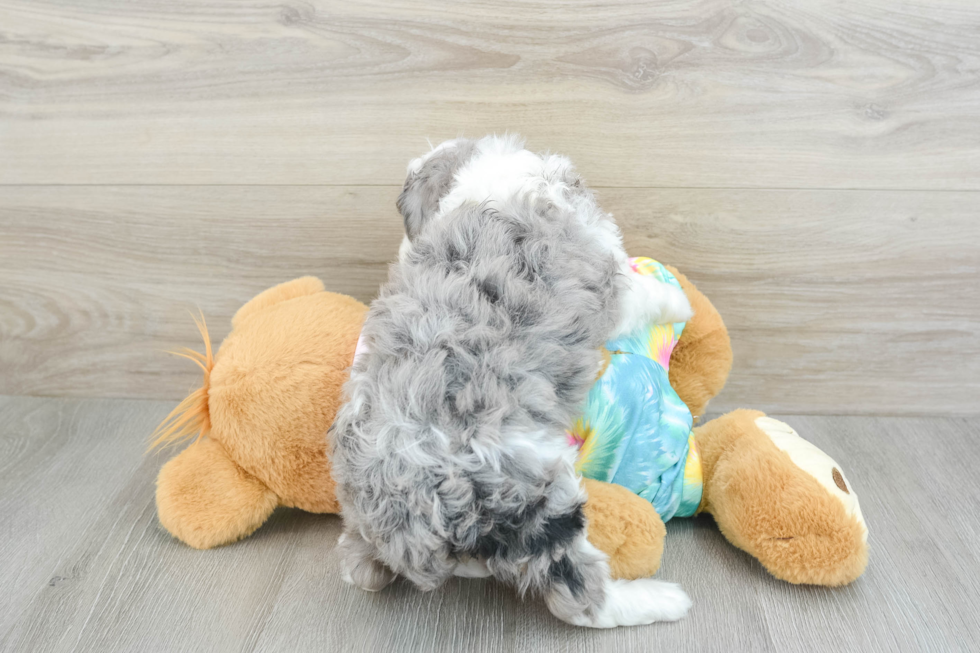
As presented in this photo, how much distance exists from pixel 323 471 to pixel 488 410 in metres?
0.32

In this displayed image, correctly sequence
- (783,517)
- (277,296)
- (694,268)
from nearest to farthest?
(783,517) → (277,296) → (694,268)

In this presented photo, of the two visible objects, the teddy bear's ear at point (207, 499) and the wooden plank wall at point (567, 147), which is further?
the wooden plank wall at point (567, 147)

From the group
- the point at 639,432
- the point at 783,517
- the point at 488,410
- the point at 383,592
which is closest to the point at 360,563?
the point at 383,592

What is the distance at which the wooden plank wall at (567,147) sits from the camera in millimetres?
982

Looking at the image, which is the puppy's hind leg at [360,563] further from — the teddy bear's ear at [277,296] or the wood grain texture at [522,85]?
the wood grain texture at [522,85]

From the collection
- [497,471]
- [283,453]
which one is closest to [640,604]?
[497,471]

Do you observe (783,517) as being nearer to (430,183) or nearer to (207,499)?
(430,183)

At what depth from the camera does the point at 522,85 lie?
3.31 ft

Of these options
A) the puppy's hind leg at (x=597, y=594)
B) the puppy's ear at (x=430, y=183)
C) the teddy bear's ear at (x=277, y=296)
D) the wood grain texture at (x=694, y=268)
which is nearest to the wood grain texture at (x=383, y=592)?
the puppy's hind leg at (x=597, y=594)

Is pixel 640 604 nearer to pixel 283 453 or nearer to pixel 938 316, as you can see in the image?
pixel 283 453

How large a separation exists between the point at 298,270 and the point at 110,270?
0.33 meters

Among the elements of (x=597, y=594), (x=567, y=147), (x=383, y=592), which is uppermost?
(x=567, y=147)

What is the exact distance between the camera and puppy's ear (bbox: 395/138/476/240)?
83 centimetres

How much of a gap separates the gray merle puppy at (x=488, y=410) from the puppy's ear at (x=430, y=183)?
7 cm
